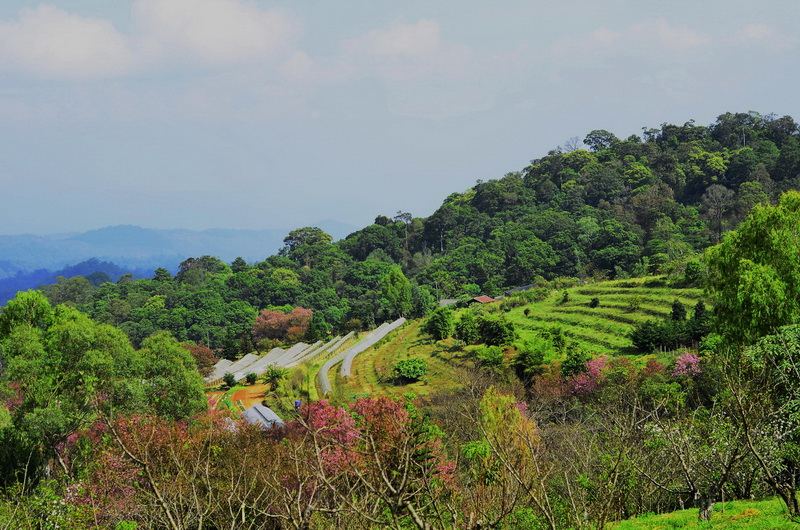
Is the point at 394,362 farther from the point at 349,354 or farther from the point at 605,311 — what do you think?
the point at 605,311

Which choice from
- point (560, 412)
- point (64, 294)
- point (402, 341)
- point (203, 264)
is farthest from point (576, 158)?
point (64, 294)

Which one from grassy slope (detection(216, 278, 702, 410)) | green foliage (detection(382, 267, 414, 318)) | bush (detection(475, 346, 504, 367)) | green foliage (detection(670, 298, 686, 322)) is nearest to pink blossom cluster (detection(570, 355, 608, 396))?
bush (detection(475, 346, 504, 367))

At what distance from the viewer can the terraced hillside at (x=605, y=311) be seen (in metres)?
30.6

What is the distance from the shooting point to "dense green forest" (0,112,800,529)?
915cm

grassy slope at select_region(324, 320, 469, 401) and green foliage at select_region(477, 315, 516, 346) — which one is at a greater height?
green foliage at select_region(477, 315, 516, 346)

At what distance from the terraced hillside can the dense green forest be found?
442 mm

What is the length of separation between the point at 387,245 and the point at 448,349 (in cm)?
4564

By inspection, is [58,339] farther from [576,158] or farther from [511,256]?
[576,158]

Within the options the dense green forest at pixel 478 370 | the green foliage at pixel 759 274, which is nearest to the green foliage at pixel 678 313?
the dense green forest at pixel 478 370

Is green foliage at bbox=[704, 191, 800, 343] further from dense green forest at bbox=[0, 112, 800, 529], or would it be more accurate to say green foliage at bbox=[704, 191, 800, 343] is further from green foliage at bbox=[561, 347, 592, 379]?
green foliage at bbox=[561, 347, 592, 379]

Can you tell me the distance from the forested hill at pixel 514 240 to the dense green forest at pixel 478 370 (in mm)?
286

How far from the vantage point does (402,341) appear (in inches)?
1599

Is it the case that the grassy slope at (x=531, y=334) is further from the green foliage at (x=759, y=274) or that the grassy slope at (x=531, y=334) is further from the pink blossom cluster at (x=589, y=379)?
the green foliage at (x=759, y=274)

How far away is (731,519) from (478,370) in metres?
17.1
